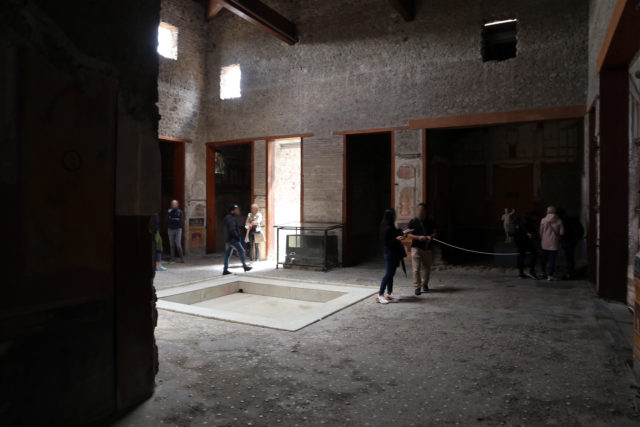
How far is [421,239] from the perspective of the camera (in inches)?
302

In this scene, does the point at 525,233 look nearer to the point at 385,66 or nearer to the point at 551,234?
the point at 551,234

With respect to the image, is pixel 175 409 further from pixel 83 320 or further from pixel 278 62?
pixel 278 62

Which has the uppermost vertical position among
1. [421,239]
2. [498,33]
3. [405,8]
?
[405,8]

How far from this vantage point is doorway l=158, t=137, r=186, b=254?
1385cm

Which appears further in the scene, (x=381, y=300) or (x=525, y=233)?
(x=525, y=233)

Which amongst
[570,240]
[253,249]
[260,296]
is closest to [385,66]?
[570,240]

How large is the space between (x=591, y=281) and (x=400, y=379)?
6515 mm

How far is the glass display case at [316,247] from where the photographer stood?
11.4m

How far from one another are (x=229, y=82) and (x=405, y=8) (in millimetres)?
6015

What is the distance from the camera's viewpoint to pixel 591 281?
346 inches

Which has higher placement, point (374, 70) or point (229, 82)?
point (229, 82)

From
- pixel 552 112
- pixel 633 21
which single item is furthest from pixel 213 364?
pixel 552 112

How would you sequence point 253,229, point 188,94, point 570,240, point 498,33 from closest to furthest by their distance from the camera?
1. point 570,240
2. point 498,33
3. point 253,229
4. point 188,94

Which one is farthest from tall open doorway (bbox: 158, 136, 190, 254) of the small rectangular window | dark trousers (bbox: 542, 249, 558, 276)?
dark trousers (bbox: 542, 249, 558, 276)
